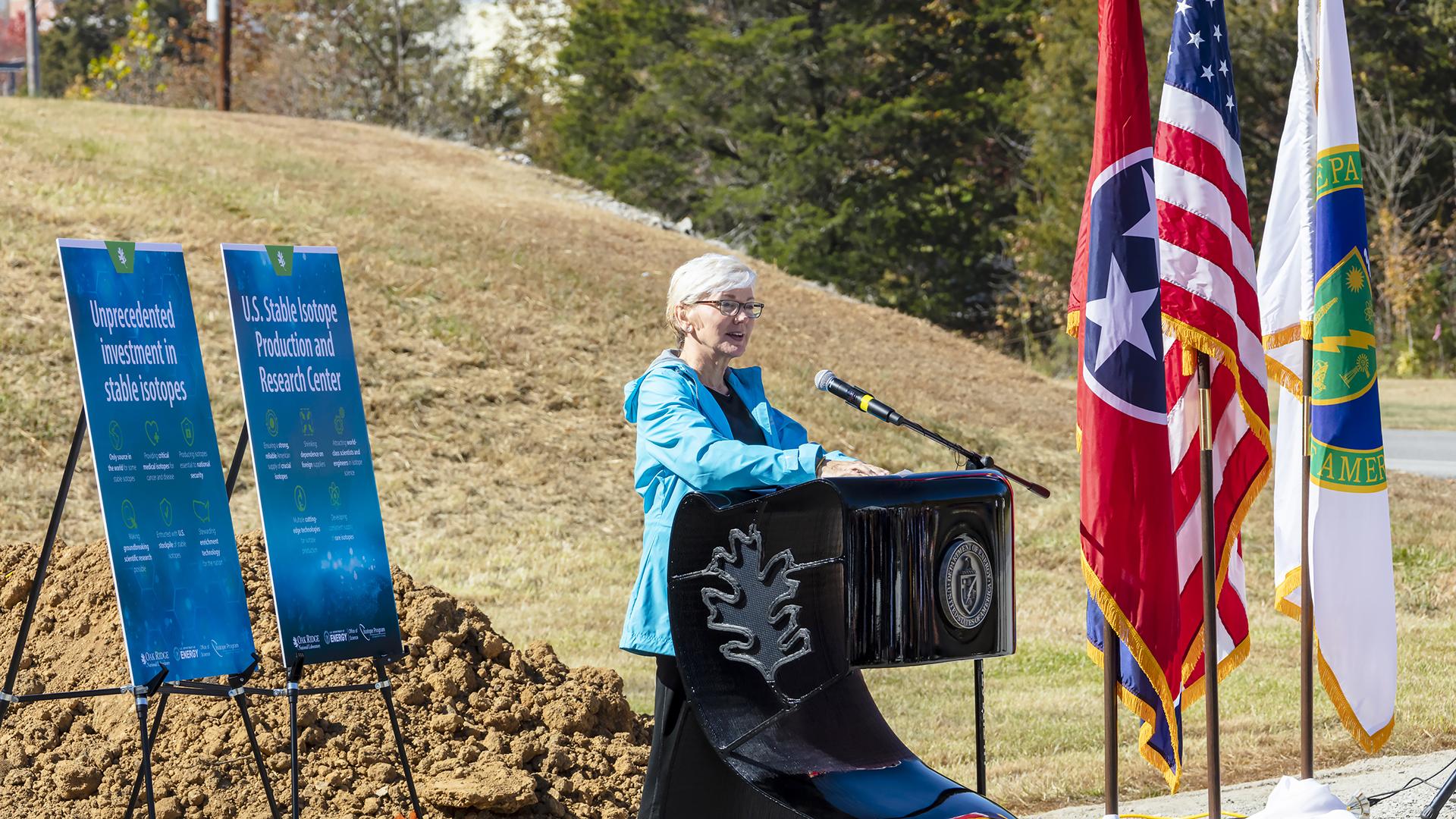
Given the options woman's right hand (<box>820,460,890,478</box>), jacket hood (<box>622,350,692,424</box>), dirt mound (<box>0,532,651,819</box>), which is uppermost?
jacket hood (<box>622,350,692,424</box>)

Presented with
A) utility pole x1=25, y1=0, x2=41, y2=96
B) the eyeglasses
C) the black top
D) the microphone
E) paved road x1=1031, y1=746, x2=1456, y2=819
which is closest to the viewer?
the microphone

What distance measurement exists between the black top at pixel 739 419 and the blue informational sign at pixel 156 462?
157 cm

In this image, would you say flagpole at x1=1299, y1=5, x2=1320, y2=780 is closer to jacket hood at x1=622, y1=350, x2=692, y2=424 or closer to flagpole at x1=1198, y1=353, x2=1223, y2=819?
flagpole at x1=1198, y1=353, x2=1223, y2=819

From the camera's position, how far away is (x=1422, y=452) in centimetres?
1931

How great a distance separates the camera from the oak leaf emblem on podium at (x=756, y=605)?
3.69 meters

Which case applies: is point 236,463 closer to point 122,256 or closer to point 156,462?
point 156,462

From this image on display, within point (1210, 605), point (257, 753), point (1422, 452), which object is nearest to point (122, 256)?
point (257, 753)

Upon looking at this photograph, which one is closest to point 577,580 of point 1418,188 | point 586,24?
point 1418,188

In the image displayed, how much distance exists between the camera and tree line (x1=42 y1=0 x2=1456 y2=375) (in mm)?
29688

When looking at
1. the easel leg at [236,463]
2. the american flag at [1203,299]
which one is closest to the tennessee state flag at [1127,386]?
the american flag at [1203,299]

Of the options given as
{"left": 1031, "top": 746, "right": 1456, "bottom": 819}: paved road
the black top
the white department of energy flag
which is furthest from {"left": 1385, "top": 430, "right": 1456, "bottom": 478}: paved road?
the black top

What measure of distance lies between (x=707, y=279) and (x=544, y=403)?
10.7 m

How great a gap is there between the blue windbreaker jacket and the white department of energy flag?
2205 mm

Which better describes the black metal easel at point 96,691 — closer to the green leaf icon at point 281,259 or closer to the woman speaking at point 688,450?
the green leaf icon at point 281,259
